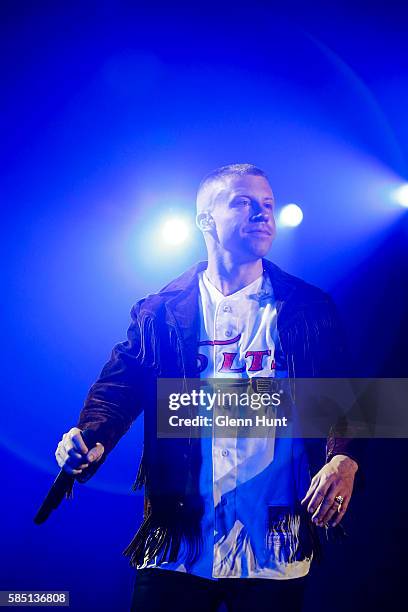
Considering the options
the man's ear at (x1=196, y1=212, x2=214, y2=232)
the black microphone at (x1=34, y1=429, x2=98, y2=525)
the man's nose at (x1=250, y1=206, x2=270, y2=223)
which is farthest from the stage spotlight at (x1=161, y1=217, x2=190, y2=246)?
the black microphone at (x1=34, y1=429, x2=98, y2=525)

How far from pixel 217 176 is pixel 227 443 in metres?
0.99

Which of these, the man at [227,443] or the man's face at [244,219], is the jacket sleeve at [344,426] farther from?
the man's face at [244,219]

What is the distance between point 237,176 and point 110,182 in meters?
0.49

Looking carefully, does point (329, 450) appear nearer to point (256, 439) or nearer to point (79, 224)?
point (256, 439)

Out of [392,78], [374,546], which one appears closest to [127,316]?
[374,546]

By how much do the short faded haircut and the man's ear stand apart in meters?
0.02

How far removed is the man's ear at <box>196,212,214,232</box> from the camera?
2.06 metres

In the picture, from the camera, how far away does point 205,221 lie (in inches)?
81.6

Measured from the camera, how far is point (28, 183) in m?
2.11

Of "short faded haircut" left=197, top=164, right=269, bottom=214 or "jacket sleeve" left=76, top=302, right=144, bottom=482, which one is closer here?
"jacket sleeve" left=76, top=302, right=144, bottom=482

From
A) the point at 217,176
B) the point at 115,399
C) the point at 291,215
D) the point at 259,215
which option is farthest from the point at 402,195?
the point at 115,399

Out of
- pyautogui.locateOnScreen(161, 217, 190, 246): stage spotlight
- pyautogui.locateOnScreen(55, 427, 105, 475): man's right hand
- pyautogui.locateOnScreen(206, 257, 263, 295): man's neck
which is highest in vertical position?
pyautogui.locateOnScreen(161, 217, 190, 246): stage spotlight

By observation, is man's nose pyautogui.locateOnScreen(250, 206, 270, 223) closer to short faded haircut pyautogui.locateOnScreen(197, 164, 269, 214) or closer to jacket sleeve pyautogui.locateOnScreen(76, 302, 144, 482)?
short faded haircut pyautogui.locateOnScreen(197, 164, 269, 214)

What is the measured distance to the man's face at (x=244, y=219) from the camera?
6.69 ft
